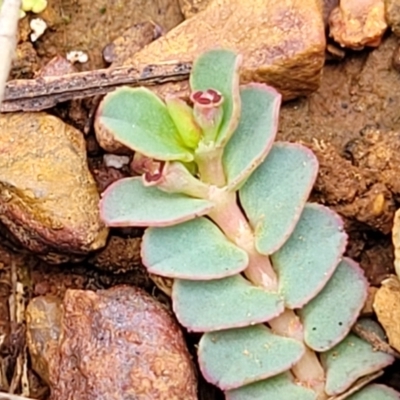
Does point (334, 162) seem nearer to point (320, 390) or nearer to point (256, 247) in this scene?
point (256, 247)

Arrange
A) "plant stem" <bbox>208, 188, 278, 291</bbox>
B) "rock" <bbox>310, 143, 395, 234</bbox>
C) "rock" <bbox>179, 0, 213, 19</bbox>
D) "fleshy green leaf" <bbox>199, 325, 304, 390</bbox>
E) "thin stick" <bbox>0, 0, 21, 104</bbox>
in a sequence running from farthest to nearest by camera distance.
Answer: "rock" <bbox>179, 0, 213, 19</bbox> → "rock" <bbox>310, 143, 395, 234</bbox> → "plant stem" <bbox>208, 188, 278, 291</bbox> → "fleshy green leaf" <bbox>199, 325, 304, 390</bbox> → "thin stick" <bbox>0, 0, 21, 104</bbox>

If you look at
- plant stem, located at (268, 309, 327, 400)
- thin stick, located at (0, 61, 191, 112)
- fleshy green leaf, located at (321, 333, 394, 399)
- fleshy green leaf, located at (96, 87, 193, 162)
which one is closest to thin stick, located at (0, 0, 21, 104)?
fleshy green leaf, located at (96, 87, 193, 162)

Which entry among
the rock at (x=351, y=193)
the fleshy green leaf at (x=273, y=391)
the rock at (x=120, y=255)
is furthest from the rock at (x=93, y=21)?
the fleshy green leaf at (x=273, y=391)

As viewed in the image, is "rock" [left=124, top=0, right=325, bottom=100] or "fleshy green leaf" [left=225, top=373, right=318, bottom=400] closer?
"fleshy green leaf" [left=225, top=373, right=318, bottom=400]

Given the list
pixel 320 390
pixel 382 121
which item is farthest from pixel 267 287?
pixel 382 121

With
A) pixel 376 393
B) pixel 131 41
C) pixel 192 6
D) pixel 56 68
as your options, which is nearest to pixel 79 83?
pixel 56 68

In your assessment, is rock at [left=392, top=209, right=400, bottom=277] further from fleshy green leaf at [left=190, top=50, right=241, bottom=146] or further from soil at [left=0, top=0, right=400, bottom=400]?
fleshy green leaf at [left=190, top=50, right=241, bottom=146]

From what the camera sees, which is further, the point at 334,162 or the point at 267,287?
the point at 334,162
